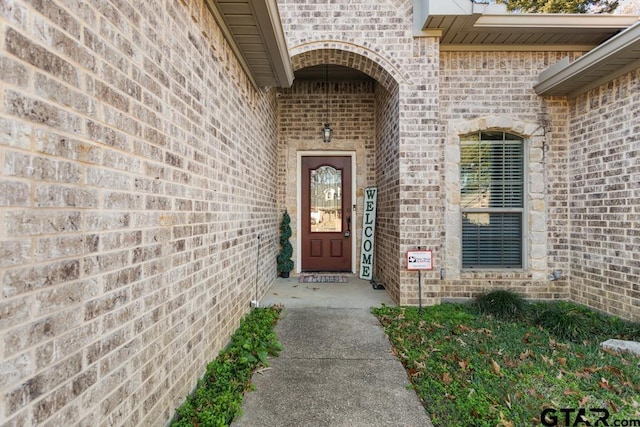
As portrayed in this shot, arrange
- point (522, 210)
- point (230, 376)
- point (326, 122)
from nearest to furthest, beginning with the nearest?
point (230, 376) < point (522, 210) < point (326, 122)

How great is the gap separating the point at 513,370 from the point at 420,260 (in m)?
1.68

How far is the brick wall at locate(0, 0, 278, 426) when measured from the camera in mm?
988

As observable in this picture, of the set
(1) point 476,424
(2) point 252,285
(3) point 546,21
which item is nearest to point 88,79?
(1) point 476,424

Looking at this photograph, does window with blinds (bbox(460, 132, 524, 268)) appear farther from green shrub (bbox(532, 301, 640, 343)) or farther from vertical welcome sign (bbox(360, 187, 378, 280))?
Result: vertical welcome sign (bbox(360, 187, 378, 280))

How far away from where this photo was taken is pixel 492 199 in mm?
4828

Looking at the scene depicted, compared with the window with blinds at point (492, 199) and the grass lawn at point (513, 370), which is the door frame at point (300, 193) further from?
the grass lawn at point (513, 370)

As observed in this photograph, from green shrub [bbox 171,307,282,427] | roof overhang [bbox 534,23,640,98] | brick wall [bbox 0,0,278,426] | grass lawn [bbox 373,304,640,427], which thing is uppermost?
roof overhang [bbox 534,23,640,98]

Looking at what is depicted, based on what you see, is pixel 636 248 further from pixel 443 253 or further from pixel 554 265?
pixel 443 253

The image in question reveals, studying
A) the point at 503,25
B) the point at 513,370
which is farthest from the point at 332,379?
the point at 503,25

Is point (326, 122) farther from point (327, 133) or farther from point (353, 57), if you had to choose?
point (353, 57)

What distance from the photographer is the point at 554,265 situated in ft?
15.4

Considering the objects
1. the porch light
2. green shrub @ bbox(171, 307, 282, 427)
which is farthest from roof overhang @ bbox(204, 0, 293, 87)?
green shrub @ bbox(171, 307, 282, 427)

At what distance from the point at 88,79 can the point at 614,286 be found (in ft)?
18.7

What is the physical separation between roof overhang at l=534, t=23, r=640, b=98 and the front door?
337 centimetres
